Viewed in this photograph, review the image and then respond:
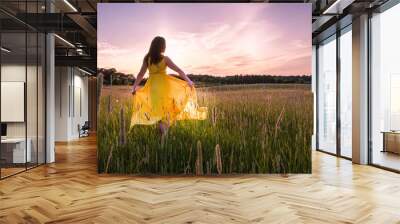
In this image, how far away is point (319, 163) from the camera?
28.0ft

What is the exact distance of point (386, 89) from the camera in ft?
24.9

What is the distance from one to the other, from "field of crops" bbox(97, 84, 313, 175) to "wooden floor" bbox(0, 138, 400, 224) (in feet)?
1.05

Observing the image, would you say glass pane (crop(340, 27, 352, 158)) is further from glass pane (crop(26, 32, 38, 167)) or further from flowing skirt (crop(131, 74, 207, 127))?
glass pane (crop(26, 32, 38, 167))

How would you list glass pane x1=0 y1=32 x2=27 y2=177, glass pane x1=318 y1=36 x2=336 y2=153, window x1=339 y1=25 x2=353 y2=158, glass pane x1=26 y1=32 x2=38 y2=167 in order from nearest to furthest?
glass pane x1=0 y1=32 x2=27 y2=177 < glass pane x1=26 y1=32 x2=38 y2=167 < window x1=339 y1=25 x2=353 y2=158 < glass pane x1=318 y1=36 x2=336 y2=153

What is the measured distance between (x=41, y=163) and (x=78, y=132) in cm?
923

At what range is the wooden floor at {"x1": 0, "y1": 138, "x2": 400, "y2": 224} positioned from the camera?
4.12 m

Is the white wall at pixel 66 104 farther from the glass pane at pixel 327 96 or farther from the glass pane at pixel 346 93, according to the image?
the glass pane at pixel 346 93

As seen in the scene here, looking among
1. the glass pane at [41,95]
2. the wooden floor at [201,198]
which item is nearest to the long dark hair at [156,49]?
the wooden floor at [201,198]

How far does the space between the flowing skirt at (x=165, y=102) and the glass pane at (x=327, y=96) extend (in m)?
4.74

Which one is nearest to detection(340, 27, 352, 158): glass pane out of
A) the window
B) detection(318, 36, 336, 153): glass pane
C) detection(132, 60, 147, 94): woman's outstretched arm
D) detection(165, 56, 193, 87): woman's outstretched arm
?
the window

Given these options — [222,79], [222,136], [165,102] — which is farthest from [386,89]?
[165,102]

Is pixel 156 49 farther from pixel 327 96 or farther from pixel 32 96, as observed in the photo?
pixel 327 96

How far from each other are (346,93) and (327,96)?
141 cm

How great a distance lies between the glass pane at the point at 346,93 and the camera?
902cm
